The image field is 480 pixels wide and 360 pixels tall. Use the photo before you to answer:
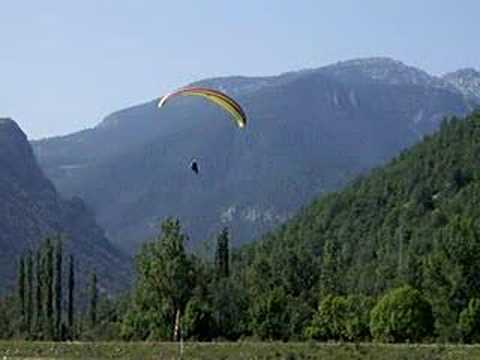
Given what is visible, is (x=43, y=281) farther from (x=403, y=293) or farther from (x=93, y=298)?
(x=403, y=293)

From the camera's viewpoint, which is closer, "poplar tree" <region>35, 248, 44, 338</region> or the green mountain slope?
the green mountain slope

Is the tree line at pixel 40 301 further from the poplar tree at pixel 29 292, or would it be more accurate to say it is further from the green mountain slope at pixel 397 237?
the green mountain slope at pixel 397 237

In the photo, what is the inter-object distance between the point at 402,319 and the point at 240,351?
18.7 m

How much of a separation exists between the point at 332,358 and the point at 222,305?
105 ft

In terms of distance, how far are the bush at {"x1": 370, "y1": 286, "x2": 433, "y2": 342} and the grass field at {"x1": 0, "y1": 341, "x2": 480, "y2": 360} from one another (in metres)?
15.5

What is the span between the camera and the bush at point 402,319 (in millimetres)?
61656

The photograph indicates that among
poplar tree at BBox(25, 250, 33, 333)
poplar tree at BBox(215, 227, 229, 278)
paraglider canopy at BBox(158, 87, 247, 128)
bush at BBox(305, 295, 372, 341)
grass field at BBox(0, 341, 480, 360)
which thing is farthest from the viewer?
poplar tree at BBox(215, 227, 229, 278)

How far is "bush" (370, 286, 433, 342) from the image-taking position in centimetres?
6166

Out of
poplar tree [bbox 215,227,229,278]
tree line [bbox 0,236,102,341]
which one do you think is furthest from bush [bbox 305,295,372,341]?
tree line [bbox 0,236,102,341]

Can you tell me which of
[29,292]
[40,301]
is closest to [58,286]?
[40,301]

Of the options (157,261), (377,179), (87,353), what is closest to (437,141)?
→ (377,179)

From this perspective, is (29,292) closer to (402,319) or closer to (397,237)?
(402,319)

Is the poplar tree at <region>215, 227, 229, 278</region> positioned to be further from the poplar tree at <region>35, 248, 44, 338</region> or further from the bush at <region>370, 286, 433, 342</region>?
the bush at <region>370, 286, 433, 342</region>

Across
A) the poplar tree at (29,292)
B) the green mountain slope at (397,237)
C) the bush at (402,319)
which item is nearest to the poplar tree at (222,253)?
the green mountain slope at (397,237)
